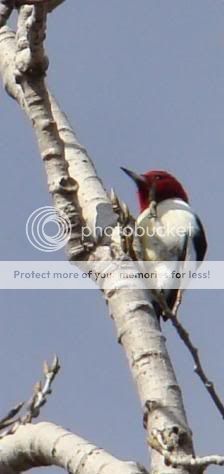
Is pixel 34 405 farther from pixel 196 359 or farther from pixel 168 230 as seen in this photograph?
pixel 168 230

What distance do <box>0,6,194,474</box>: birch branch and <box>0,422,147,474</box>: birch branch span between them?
14 cm

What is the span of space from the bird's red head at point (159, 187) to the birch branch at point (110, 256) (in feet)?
10.0

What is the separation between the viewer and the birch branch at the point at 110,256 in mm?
2693

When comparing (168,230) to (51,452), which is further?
(168,230)

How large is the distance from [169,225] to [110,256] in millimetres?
3002

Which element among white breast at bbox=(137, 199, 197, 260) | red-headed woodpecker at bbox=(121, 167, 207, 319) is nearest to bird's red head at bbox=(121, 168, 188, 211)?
red-headed woodpecker at bbox=(121, 167, 207, 319)

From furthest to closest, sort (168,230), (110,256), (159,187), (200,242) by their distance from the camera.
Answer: (159,187), (200,242), (168,230), (110,256)

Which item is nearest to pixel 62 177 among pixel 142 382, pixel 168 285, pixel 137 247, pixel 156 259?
pixel 137 247

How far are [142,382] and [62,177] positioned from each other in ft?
2.56

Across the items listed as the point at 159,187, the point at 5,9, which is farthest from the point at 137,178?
the point at 5,9

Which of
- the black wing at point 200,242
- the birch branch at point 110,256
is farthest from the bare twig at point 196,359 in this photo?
the black wing at point 200,242

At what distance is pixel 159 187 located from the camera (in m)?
7.04

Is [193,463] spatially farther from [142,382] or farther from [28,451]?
[28,451]

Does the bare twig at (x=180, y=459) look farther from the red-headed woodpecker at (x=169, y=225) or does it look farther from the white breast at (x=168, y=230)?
the white breast at (x=168, y=230)
